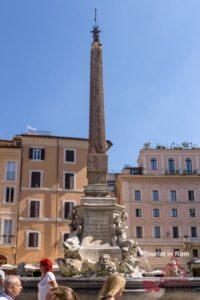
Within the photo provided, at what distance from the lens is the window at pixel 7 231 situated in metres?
35.7

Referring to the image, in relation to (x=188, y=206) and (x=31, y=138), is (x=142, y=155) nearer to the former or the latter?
(x=188, y=206)

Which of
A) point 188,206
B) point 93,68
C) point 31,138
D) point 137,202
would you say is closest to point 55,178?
point 31,138

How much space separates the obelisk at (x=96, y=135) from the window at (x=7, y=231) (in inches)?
861

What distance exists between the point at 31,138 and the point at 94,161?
79.4ft

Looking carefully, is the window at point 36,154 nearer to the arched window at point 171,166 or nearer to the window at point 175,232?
the window at point 175,232

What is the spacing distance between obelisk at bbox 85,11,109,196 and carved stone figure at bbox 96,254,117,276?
276cm

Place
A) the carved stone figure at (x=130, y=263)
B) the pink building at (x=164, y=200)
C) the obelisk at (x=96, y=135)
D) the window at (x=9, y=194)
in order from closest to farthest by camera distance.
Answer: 1. the carved stone figure at (x=130, y=263)
2. the obelisk at (x=96, y=135)
3. the window at (x=9, y=194)
4. the pink building at (x=164, y=200)

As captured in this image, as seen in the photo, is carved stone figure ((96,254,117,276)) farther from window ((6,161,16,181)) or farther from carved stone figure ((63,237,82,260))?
window ((6,161,16,181))

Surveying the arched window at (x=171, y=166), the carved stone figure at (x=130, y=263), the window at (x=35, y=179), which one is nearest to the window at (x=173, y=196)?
the arched window at (x=171, y=166)

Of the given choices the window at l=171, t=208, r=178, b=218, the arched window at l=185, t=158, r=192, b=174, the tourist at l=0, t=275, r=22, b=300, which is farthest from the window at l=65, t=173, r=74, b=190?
the tourist at l=0, t=275, r=22, b=300

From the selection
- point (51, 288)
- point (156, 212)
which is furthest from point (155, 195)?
point (51, 288)

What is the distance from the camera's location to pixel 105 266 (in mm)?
12492

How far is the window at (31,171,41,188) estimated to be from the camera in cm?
3818

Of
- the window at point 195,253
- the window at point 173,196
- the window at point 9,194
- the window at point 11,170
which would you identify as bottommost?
the window at point 195,253
